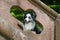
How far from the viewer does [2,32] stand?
1007mm

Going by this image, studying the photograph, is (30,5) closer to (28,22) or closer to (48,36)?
(48,36)

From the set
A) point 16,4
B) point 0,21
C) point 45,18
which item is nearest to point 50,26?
point 45,18

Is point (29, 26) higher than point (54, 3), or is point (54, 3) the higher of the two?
point (54, 3)

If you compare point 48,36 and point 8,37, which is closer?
point 8,37

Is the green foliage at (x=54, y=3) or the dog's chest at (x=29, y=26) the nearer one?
the dog's chest at (x=29, y=26)

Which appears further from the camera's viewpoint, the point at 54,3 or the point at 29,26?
the point at 54,3

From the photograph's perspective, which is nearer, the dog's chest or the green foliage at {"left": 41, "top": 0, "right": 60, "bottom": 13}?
the dog's chest

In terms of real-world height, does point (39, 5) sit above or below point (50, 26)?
above

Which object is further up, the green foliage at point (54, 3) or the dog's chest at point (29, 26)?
the green foliage at point (54, 3)

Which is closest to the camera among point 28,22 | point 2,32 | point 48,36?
point 2,32

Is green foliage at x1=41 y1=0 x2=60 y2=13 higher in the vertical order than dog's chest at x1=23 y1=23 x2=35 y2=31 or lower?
higher

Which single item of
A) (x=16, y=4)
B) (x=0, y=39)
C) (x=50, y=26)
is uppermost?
(x=16, y=4)

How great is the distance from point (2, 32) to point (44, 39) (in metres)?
1.25

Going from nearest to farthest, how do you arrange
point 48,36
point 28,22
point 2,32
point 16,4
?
point 2,32 → point 16,4 → point 48,36 → point 28,22
